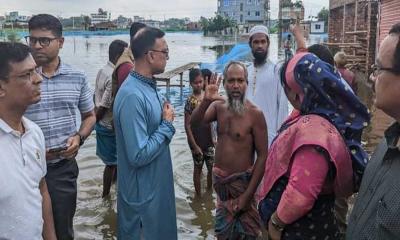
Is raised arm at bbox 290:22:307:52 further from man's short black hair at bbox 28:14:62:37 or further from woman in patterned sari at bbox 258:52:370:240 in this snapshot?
man's short black hair at bbox 28:14:62:37

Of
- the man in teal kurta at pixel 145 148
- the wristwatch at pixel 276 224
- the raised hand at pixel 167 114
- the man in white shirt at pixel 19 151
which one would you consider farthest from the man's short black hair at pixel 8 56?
the wristwatch at pixel 276 224

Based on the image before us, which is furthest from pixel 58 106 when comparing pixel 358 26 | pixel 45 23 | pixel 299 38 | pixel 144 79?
pixel 358 26

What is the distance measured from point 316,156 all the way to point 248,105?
153 centimetres

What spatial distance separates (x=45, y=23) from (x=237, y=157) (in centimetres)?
184

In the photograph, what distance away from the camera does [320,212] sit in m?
2.36

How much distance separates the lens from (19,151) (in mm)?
2166

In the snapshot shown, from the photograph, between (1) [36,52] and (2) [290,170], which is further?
(1) [36,52]

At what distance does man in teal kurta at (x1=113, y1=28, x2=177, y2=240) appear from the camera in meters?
2.79

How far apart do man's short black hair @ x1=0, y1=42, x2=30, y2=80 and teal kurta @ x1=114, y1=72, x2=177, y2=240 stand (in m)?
0.73

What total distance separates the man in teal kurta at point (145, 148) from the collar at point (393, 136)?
1.46 meters

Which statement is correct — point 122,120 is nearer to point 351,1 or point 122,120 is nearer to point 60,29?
point 60,29

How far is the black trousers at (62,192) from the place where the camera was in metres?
3.18

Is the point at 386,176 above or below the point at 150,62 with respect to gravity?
below

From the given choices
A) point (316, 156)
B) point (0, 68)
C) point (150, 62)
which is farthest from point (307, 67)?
point (0, 68)
